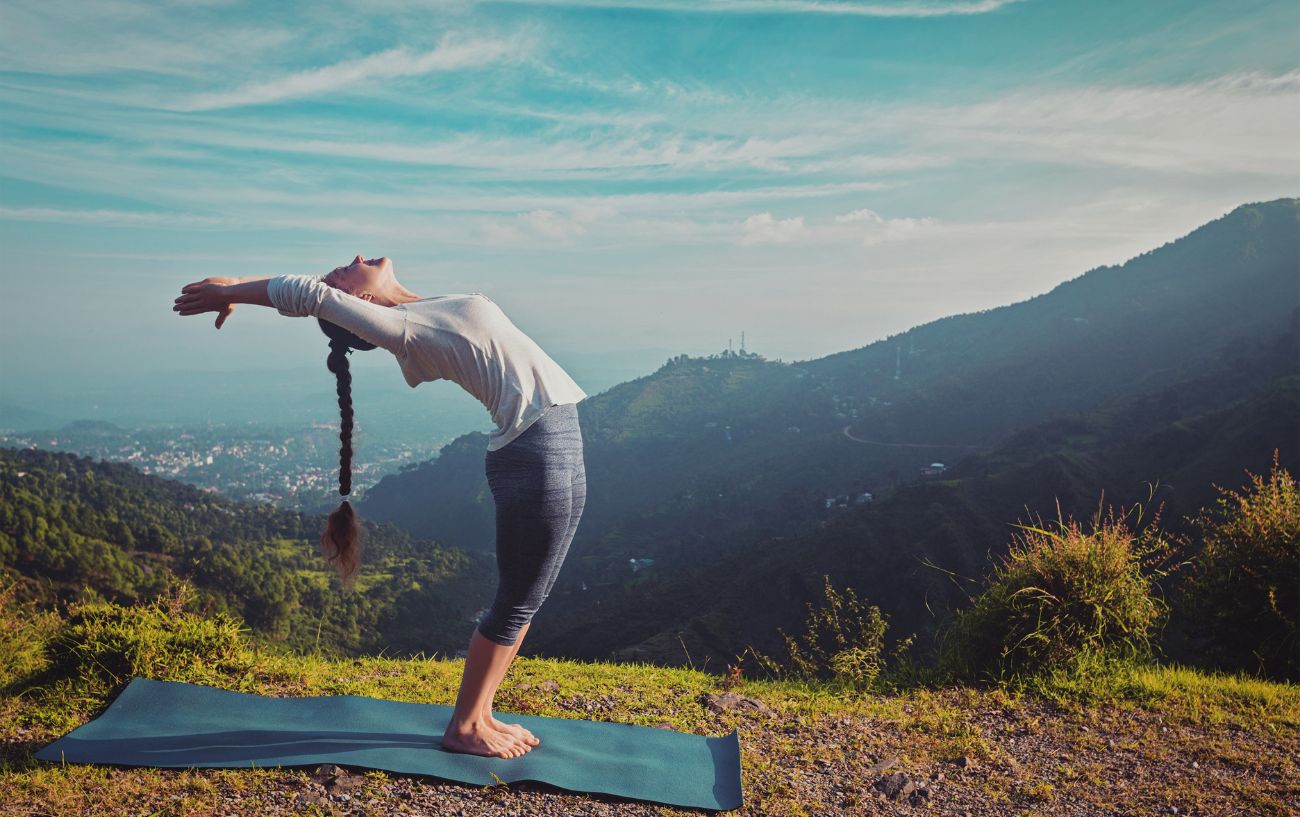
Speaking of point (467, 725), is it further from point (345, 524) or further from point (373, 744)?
point (345, 524)

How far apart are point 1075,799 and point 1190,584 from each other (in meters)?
2.80

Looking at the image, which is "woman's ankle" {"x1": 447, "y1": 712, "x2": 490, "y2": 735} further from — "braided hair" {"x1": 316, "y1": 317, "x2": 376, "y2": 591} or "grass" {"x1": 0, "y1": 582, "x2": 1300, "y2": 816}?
"braided hair" {"x1": 316, "y1": 317, "x2": 376, "y2": 591}

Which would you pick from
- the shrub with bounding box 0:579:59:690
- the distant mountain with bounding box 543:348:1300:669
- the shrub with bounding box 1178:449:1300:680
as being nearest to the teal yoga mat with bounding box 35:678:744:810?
the shrub with bounding box 0:579:59:690

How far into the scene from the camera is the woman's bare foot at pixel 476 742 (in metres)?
2.97

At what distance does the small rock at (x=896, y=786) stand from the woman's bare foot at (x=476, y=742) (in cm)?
141

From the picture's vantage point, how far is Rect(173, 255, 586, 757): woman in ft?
8.50

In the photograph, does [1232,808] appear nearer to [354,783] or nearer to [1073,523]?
[1073,523]

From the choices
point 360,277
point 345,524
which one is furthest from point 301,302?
point 345,524

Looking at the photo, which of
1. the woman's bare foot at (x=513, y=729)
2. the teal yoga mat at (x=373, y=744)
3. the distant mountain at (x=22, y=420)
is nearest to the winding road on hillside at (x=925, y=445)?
the teal yoga mat at (x=373, y=744)

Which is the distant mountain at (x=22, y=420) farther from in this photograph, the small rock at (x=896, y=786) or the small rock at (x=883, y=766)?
the small rock at (x=896, y=786)

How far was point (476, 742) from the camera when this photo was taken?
2.98 m

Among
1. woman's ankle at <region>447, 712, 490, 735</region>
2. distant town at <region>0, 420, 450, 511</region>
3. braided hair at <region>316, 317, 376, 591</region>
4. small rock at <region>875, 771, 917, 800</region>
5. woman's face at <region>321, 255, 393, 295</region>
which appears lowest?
distant town at <region>0, 420, 450, 511</region>

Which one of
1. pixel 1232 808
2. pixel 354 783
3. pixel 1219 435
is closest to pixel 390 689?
pixel 354 783

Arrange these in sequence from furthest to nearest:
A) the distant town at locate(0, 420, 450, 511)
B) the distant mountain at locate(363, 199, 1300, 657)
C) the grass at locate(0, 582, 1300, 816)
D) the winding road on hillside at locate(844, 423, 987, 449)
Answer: the distant town at locate(0, 420, 450, 511)
the winding road on hillside at locate(844, 423, 987, 449)
the distant mountain at locate(363, 199, 1300, 657)
the grass at locate(0, 582, 1300, 816)
